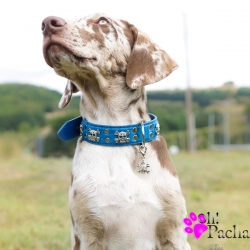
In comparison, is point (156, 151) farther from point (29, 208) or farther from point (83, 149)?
point (29, 208)

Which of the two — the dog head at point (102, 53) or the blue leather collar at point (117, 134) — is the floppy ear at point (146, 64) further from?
the blue leather collar at point (117, 134)

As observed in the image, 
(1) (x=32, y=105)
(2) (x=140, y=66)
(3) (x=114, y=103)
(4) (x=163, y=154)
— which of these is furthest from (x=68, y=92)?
(1) (x=32, y=105)

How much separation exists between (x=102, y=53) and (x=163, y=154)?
0.80 meters

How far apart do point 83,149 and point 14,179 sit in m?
8.36

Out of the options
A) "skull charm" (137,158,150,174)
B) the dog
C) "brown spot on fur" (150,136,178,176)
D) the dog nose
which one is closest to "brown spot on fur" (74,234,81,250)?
the dog

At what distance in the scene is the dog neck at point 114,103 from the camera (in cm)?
360

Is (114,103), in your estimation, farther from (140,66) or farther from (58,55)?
(58,55)

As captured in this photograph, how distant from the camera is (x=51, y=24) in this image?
320 cm

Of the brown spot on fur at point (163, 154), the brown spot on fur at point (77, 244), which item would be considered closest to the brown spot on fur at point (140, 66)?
the brown spot on fur at point (163, 154)

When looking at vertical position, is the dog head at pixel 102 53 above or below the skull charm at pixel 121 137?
above

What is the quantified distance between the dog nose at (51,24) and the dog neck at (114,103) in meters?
0.50

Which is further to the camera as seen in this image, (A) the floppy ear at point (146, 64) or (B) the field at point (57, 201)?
Answer: (B) the field at point (57, 201)

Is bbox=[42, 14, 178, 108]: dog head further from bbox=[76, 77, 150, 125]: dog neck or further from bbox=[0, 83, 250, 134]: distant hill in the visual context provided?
bbox=[0, 83, 250, 134]: distant hill

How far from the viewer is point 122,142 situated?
3490 mm
